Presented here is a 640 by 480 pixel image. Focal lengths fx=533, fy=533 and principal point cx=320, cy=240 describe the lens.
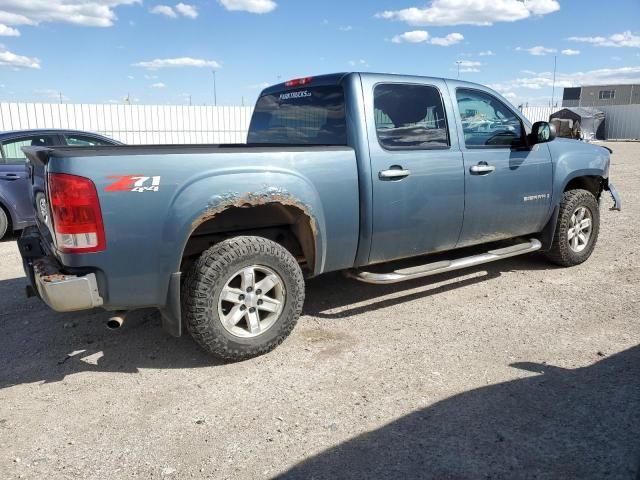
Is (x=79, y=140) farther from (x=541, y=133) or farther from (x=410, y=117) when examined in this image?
(x=541, y=133)

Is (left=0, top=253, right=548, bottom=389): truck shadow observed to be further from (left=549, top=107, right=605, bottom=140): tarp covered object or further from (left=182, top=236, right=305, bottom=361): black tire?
(left=549, top=107, right=605, bottom=140): tarp covered object

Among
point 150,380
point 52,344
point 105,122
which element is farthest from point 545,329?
point 105,122

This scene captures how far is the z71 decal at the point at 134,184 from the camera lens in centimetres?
304

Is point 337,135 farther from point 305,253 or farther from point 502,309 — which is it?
point 502,309

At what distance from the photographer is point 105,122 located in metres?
19.2

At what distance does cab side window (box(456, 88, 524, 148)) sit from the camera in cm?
472

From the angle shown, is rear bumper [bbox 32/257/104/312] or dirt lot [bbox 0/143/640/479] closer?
dirt lot [bbox 0/143/640/479]

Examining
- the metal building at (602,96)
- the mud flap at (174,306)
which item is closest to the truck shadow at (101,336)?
the mud flap at (174,306)

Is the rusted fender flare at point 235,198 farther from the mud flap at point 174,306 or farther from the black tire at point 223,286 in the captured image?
the black tire at point 223,286

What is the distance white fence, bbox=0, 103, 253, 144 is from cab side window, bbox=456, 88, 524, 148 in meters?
A: 16.4

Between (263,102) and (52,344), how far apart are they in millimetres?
2871

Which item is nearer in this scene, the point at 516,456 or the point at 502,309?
the point at 516,456

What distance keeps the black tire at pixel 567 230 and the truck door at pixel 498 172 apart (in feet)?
1.25

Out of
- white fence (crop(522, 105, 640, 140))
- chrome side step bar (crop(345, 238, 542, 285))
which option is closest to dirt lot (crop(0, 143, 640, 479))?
chrome side step bar (crop(345, 238, 542, 285))
